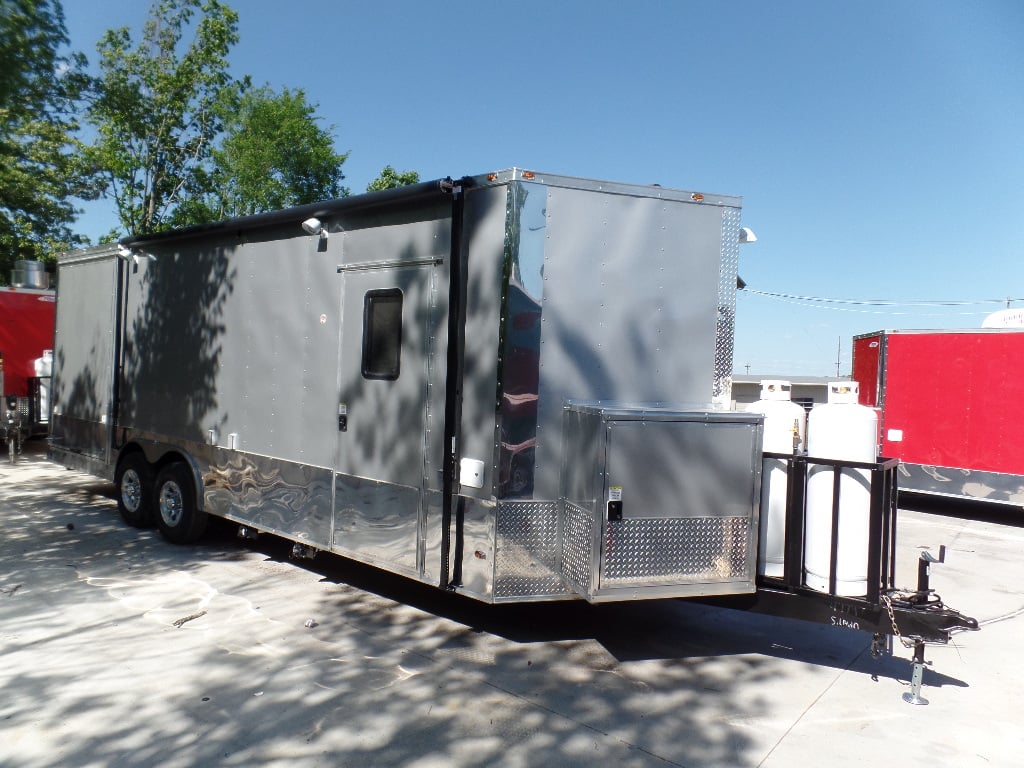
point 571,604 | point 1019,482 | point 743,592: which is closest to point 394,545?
point 571,604

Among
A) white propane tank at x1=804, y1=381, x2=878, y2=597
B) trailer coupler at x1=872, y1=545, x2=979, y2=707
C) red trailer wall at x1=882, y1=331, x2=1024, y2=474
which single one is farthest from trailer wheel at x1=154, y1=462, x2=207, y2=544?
red trailer wall at x1=882, y1=331, x2=1024, y2=474

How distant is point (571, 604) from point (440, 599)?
1.03 meters

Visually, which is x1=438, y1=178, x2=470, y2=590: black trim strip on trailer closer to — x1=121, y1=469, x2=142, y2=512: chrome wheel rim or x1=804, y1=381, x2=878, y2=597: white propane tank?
x1=804, y1=381, x2=878, y2=597: white propane tank

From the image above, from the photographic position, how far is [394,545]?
4.92 meters

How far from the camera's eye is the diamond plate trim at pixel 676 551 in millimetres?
4055

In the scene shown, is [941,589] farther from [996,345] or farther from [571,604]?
[996,345]

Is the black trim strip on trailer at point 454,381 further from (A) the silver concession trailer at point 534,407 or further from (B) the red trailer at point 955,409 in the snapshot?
(B) the red trailer at point 955,409

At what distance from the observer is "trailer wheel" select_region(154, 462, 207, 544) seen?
6871mm

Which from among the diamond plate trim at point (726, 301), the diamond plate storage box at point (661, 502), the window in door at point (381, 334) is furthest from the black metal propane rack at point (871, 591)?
the window in door at point (381, 334)

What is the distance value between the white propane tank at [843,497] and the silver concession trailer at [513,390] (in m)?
0.35

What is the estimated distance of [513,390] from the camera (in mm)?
4324

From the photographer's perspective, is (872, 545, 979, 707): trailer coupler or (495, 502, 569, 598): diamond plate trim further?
(495, 502, 569, 598): diamond plate trim

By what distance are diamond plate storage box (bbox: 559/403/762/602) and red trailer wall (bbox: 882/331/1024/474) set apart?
7525mm

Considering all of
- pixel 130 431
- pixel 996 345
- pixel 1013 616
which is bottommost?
pixel 1013 616
